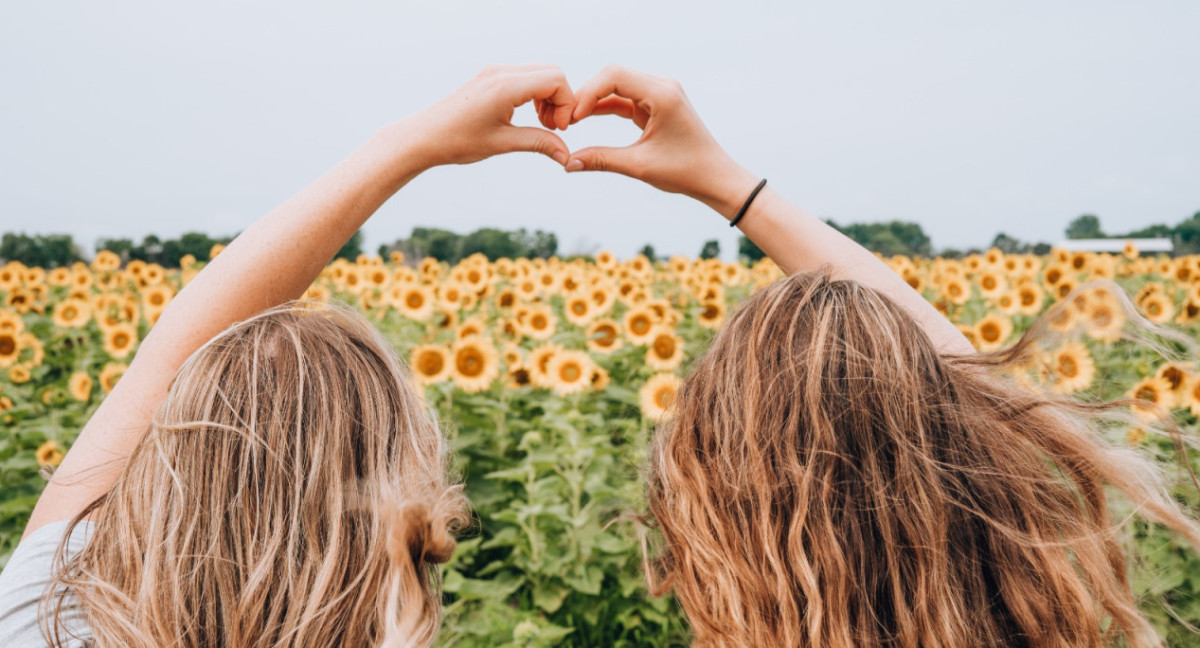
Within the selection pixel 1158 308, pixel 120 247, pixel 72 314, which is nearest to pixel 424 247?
pixel 120 247

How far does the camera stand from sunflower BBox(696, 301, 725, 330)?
20.9 feet

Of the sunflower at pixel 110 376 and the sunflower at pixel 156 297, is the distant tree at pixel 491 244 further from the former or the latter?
the sunflower at pixel 110 376

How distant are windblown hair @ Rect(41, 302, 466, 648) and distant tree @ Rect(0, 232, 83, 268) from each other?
15.7 m

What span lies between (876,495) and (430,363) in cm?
353

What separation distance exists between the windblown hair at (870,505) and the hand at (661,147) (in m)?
0.45

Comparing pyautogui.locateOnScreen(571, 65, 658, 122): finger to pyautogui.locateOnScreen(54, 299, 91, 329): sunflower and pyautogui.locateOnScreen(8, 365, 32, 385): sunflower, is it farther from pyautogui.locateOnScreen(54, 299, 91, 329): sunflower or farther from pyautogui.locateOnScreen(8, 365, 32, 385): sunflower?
pyautogui.locateOnScreen(54, 299, 91, 329): sunflower

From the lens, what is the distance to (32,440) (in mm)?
4523

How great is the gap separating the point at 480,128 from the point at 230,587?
0.91 metres

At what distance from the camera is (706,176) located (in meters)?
1.66

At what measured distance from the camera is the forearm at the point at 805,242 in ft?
5.53

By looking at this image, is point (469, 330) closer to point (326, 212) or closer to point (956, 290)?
point (326, 212)

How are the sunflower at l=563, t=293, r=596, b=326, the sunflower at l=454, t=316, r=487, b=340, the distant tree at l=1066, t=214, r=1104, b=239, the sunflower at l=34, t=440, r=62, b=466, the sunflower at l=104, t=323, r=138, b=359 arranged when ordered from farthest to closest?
the distant tree at l=1066, t=214, r=1104, b=239 → the sunflower at l=563, t=293, r=596, b=326 → the sunflower at l=104, t=323, r=138, b=359 → the sunflower at l=454, t=316, r=487, b=340 → the sunflower at l=34, t=440, r=62, b=466

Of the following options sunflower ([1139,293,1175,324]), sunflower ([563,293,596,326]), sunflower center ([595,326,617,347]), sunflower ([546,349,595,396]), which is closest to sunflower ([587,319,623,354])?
sunflower center ([595,326,617,347])

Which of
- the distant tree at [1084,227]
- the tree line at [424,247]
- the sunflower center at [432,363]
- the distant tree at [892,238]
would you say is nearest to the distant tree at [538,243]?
the tree line at [424,247]
